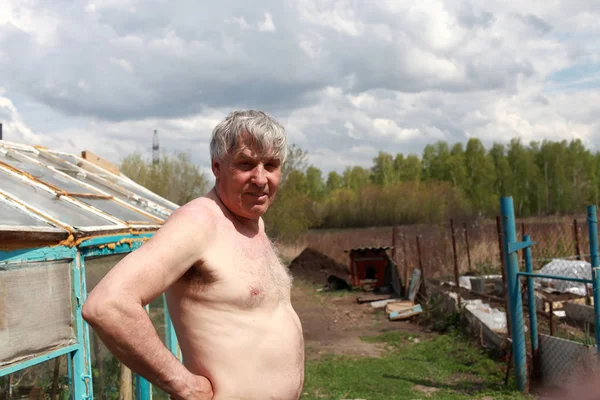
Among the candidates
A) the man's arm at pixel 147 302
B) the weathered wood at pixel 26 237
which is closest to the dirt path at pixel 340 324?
the weathered wood at pixel 26 237

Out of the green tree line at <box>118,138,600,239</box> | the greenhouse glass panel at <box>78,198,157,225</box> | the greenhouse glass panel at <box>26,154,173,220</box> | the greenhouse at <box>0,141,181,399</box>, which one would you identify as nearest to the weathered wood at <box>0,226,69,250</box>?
the greenhouse at <box>0,141,181,399</box>

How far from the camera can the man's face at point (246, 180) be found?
80.4 inches

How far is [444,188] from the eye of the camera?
41.1 meters

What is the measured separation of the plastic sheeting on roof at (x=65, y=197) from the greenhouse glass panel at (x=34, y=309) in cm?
25

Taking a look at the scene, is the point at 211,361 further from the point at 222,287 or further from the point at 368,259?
the point at 368,259

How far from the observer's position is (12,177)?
4.10 metres

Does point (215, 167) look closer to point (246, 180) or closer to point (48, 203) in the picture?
point (246, 180)

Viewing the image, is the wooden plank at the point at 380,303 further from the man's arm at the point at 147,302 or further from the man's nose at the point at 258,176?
the man's arm at the point at 147,302

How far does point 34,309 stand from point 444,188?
40127 mm

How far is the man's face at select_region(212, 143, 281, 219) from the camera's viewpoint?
2.04 metres

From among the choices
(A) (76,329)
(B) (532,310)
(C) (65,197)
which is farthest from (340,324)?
(A) (76,329)

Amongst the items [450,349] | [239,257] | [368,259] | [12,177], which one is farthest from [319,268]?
[239,257]

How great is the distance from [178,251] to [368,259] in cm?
1470

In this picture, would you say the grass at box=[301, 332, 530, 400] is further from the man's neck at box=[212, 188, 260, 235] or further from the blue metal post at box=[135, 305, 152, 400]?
the man's neck at box=[212, 188, 260, 235]
